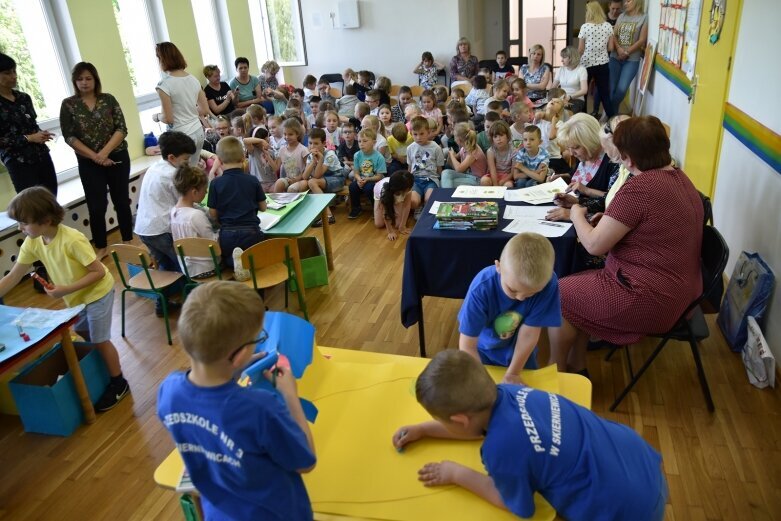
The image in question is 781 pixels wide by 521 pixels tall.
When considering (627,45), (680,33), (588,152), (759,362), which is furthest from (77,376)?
(627,45)

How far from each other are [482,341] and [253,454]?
1149 millimetres

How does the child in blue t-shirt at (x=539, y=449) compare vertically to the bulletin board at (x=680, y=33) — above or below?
below

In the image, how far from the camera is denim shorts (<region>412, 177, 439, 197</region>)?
5.09 m

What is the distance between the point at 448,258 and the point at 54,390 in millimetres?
1919

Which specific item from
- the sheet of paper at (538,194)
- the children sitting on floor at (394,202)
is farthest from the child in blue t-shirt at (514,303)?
the children sitting on floor at (394,202)

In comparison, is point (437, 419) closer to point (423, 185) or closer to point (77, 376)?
point (77, 376)

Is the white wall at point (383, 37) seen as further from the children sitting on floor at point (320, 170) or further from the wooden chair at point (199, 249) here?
the wooden chair at point (199, 249)

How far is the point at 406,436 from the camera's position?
164cm

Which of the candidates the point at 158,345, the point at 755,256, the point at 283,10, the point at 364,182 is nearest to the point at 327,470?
the point at 158,345

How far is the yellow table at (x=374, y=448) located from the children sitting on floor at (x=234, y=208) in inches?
60.2

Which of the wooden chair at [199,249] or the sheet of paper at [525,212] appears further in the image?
the wooden chair at [199,249]

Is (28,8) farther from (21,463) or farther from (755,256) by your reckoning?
(755,256)

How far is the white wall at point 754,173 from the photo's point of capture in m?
2.85

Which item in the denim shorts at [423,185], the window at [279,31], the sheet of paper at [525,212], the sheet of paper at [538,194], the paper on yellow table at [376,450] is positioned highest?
the window at [279,31]
